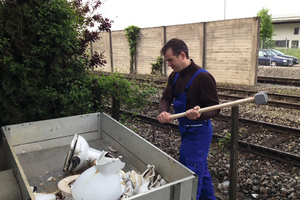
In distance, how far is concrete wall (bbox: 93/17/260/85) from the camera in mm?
13359

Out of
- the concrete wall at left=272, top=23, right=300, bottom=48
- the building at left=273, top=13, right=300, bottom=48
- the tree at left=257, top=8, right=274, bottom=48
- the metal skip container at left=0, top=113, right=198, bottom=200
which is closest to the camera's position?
the metal skip container at left=0, top=113, right=198, bottom=200

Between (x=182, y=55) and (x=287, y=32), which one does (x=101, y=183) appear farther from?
(x=287, y=32)

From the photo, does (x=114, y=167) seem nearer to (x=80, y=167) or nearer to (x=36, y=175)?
(x=80, y=167)

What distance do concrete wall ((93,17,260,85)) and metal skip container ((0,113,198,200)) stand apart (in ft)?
25.5

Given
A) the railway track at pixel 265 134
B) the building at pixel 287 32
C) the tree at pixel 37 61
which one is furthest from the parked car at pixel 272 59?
the building at pixel 287 32

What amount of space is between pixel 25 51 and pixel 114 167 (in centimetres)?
249

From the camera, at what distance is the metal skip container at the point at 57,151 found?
2578 millimetres

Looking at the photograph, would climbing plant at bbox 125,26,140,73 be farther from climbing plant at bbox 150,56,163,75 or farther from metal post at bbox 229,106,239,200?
metal post at bbox 229,106,239,200

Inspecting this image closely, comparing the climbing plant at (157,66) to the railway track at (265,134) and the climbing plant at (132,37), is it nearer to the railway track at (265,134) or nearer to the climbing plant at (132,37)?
the climbing plant at (132,37)

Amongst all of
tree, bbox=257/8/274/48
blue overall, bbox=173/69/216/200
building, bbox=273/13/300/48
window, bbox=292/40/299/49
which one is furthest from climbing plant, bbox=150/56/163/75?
window, bbox=292/40/299/49

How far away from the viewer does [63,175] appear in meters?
3.19

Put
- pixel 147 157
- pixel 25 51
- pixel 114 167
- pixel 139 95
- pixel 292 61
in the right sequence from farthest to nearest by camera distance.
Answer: pixel 292 61 < pixel 139 95 < pixel 25 51 < pixel 147 157 < pixel 114 167

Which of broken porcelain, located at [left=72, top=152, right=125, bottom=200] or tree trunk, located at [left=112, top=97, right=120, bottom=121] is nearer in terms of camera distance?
broken porcelain, located at [left=72, top=152, right=125, bottom=200]

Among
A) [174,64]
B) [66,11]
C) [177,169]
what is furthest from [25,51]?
[177,169]
